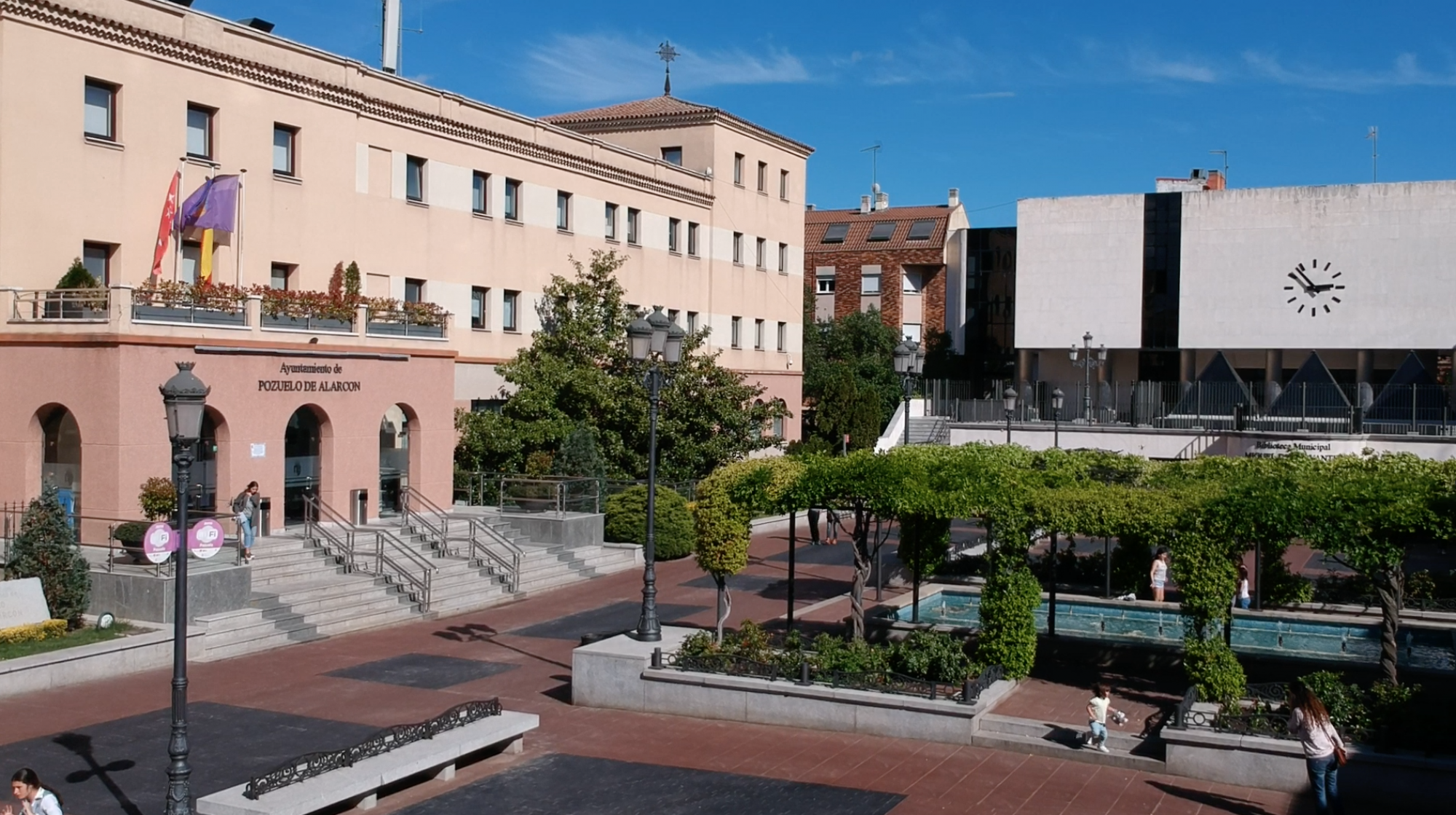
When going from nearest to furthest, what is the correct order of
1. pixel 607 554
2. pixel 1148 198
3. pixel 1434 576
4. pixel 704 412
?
pixel 1434 576, pixel 607 554, pixel 704 412, pixel 1148 198

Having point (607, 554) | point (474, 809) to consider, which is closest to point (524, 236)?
point (607, 554)

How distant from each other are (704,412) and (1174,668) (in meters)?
19.4

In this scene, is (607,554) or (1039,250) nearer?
(607,554)

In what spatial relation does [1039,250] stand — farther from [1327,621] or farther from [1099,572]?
[1327,621]

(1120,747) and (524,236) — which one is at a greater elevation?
(524,236)

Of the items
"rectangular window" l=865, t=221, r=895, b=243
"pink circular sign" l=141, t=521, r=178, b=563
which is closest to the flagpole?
"pink circular sign" l=141, t=521, r=178, b=563

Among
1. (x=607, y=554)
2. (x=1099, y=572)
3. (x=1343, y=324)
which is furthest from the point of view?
(x=1343, y=324)

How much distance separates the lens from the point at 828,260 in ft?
235

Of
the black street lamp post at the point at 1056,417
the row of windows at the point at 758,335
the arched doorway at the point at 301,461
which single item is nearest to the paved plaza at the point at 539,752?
the arched doorway at the point at 301,461

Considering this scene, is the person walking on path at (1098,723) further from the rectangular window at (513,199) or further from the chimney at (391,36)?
the chimney at (391,36)

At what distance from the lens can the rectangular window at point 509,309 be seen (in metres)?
37.7

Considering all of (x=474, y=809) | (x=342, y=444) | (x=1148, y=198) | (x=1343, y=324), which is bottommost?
(x=474, y=809)

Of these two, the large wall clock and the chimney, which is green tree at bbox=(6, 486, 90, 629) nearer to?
the chimney

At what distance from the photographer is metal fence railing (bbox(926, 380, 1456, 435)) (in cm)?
4794
